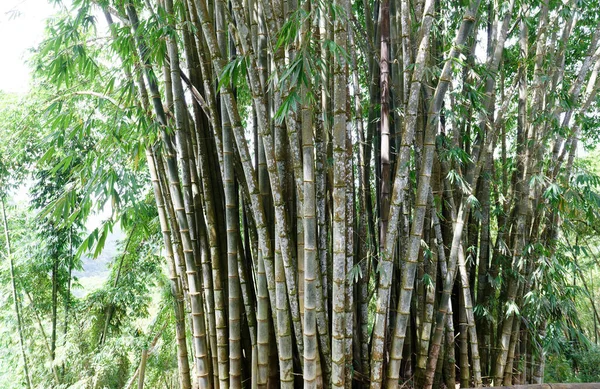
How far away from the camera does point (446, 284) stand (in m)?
2.73

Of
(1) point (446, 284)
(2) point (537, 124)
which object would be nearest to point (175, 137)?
(1) point (446, 284)

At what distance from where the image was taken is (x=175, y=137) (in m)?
2.52

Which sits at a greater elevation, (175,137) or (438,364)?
(175,137)

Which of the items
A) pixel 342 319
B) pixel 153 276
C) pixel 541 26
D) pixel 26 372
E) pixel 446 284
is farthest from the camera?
pixel 153 276

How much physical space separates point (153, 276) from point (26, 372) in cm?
156

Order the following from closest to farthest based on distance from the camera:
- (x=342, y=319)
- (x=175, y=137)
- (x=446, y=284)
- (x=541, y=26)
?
(x=342, y=319), (x=175, y=137), (x=446, y=284), (x=541, y=26)

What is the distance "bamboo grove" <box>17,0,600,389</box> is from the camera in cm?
210

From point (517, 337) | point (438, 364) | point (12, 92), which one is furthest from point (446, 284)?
point (12, 92)

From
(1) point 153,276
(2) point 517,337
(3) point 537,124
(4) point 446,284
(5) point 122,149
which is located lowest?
(2) point 517,337

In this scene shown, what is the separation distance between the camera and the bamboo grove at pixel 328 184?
210 centimetres

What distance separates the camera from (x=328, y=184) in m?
2.46

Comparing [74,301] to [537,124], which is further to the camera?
[74,301]

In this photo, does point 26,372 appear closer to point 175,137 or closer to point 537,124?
point 175,137

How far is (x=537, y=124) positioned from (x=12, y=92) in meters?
5.21
